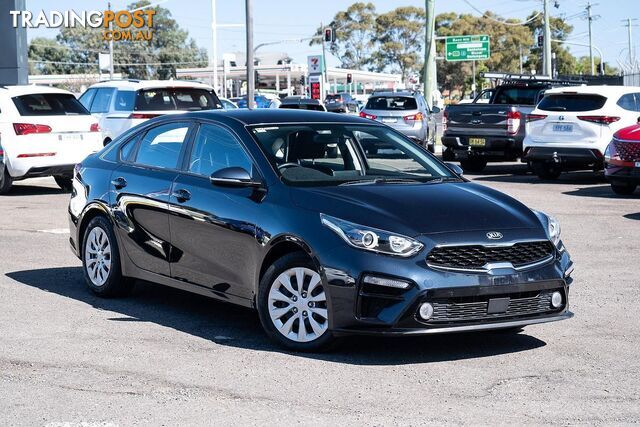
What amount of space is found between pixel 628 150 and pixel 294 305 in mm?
11364

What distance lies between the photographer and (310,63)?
183 feet

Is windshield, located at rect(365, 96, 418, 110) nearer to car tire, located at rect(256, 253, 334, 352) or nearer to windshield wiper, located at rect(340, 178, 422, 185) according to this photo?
windshield wiper, located at rect(340, 178, 422, 185)

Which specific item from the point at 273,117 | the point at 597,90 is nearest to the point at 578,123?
the point at 597,90

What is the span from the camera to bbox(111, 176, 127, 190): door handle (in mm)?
8781

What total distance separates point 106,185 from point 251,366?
2804 millimetres

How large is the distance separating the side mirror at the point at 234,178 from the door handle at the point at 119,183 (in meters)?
1.50

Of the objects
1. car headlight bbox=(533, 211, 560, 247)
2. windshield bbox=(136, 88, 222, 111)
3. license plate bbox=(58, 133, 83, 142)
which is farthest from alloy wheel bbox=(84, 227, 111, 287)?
windshield bbox=(136, 88, 222, 111)

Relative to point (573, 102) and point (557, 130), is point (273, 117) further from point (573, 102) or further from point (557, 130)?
point (573, 102)

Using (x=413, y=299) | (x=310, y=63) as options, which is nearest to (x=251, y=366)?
(x=413, y=299)

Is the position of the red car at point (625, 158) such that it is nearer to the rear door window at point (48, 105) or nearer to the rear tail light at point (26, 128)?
the rear door window at point (48, 105)

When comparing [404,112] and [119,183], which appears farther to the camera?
[404,112]

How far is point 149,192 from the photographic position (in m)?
8.44

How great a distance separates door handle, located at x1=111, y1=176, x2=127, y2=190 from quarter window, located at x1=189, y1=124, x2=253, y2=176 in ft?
2.71

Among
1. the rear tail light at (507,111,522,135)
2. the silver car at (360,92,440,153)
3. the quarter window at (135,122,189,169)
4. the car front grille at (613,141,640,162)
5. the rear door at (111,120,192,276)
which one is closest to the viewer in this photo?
the rear door at (111,120,192,276)
